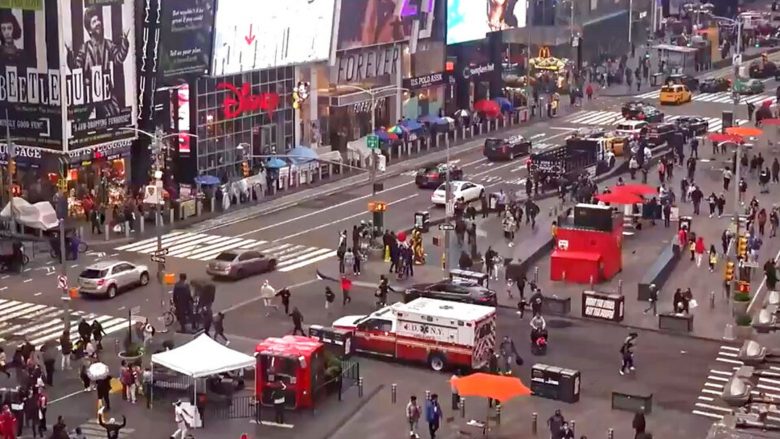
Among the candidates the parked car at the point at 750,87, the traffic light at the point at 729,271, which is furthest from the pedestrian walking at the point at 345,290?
the parked car at the point at 750,87

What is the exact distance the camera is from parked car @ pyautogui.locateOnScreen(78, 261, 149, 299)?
54.7 m

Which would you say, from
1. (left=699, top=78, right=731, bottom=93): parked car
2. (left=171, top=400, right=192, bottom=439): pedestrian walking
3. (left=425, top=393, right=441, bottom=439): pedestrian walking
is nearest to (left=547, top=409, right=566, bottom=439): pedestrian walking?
(left=425, top=393, right=441, bottom=439): pedestrian walking

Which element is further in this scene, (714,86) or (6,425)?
(714,86)

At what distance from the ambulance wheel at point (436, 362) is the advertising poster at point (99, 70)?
29.6m

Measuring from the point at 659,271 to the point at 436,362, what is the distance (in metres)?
15.7

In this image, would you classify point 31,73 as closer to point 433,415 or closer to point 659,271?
point 659,271

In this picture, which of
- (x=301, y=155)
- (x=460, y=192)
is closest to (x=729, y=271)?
(x=460, y=192)

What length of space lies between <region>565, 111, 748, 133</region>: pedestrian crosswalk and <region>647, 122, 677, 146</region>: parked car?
9283 millimetres

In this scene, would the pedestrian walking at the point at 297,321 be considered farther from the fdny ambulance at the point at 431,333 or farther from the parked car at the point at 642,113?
the parked car at the point at 642,113

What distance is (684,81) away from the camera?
12225 cm

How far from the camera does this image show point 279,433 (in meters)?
40.0

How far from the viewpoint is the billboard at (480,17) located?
10550 cm

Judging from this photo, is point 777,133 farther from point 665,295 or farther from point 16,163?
point 16,163

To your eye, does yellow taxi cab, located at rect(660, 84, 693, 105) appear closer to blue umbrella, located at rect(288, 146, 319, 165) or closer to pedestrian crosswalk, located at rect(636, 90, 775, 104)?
pedestrian crosswalk, located at rect(636, 90, 775, 104)
